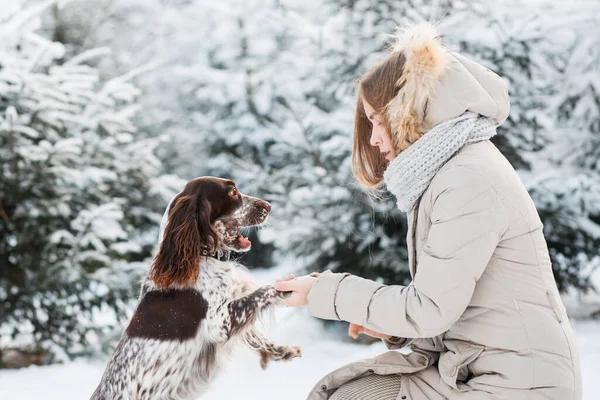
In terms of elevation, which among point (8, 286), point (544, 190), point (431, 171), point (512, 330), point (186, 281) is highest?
point (431, 171)

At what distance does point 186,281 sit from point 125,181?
11.8 ft

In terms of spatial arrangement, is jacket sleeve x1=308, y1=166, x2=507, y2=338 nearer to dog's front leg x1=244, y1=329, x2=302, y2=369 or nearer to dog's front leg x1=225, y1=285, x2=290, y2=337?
dog's front leg x1=225, y1=285, x2=290, y2=337

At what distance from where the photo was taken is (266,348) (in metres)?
2.86

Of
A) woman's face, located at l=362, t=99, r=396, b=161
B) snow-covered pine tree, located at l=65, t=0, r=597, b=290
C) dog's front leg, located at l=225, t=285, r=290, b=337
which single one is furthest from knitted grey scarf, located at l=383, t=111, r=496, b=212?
snow-covered pine tree, located at l=65, t=0, r=597, b=290

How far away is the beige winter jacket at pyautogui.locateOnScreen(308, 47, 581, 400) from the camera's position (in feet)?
6.02

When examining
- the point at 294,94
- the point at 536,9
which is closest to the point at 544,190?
the point at 536,9

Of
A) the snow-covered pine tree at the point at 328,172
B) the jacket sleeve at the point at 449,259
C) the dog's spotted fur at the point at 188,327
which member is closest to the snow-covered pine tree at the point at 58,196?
the snow-covered pine tree at the point at 328,172

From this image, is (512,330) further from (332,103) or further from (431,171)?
(332,103)

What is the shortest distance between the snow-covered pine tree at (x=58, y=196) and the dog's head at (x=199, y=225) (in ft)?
8.65

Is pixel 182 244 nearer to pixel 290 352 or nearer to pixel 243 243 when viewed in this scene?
pixel 243 243

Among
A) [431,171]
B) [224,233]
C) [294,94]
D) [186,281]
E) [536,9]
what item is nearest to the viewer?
[431,171]

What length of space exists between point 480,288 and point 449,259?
0.59 ft

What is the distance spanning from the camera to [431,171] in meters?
1.99

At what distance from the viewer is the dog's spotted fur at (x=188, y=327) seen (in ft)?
8.46
